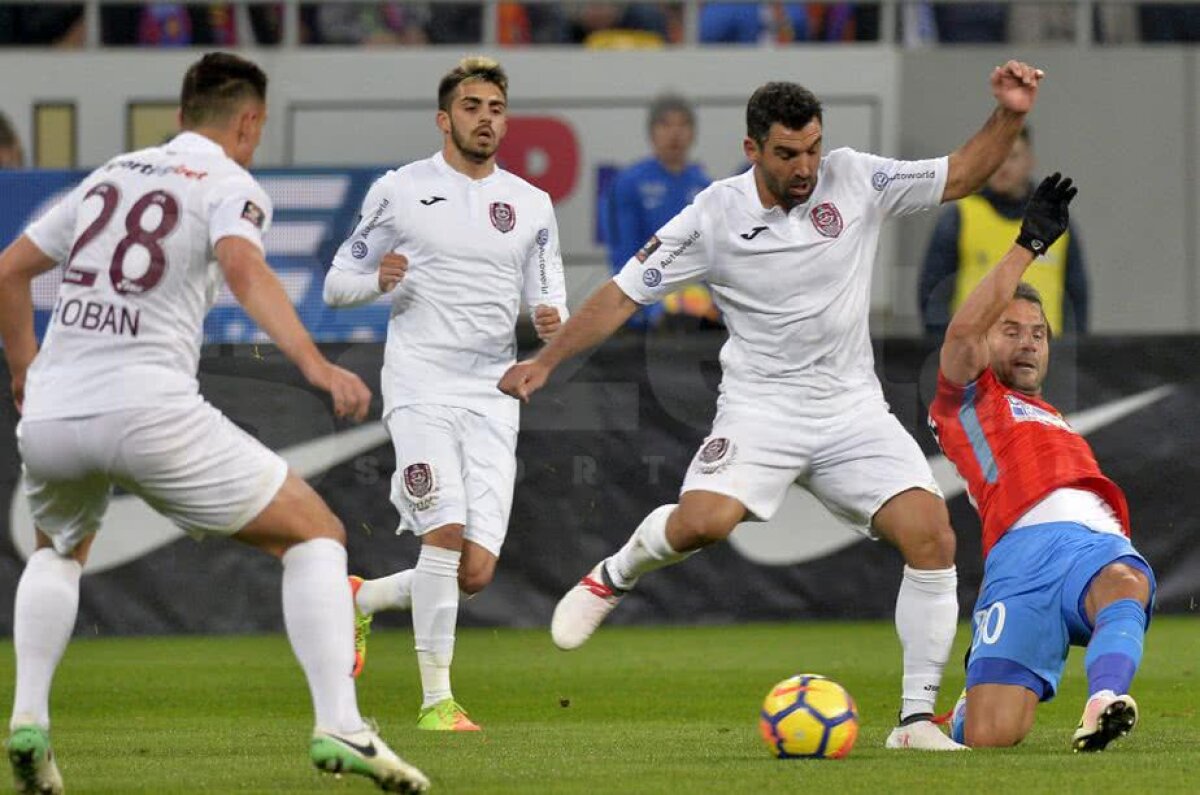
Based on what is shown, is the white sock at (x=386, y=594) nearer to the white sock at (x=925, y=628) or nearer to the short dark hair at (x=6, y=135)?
the white sock at (x=925, y=628)

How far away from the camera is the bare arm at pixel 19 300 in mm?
6742

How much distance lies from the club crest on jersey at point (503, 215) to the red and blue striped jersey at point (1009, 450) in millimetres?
2320

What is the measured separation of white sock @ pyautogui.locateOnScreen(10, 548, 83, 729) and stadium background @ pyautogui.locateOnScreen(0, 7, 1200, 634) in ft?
20.3

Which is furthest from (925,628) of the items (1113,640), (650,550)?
(650,550)

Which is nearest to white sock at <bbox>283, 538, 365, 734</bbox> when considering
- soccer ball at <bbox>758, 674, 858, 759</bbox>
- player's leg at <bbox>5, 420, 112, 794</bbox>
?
player's leg at <bbox>5, 420, 112, 794</bbox>

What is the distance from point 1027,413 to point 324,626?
9.75 ft

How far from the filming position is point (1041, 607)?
791cm

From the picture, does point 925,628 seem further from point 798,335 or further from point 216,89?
point 216,89

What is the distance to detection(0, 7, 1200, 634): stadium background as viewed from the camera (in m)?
13.1

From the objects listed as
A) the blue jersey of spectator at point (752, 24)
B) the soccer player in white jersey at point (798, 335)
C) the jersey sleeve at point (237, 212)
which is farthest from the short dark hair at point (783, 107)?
the blue jersey of spectator at point (752, 24)

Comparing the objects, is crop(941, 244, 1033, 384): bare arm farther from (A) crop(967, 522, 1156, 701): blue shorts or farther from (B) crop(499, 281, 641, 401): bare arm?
(B) crop(499, 281, 641, 401): bare arm

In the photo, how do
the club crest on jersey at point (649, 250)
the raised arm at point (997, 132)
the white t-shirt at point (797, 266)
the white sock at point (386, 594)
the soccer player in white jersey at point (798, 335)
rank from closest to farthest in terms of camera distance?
the raised arm at point (997, 132) < the soccer player in white jersey at point (798, 335) < the white t-shirt at point (797, 266) < the club crest on jersey at point (649, 250) < the white sock at point (386, 594)

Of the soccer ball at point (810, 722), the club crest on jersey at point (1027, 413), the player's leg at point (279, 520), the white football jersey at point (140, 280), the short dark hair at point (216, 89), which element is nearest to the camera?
the player's leg at point (279, 520)

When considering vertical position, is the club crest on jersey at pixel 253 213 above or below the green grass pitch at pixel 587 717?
above
